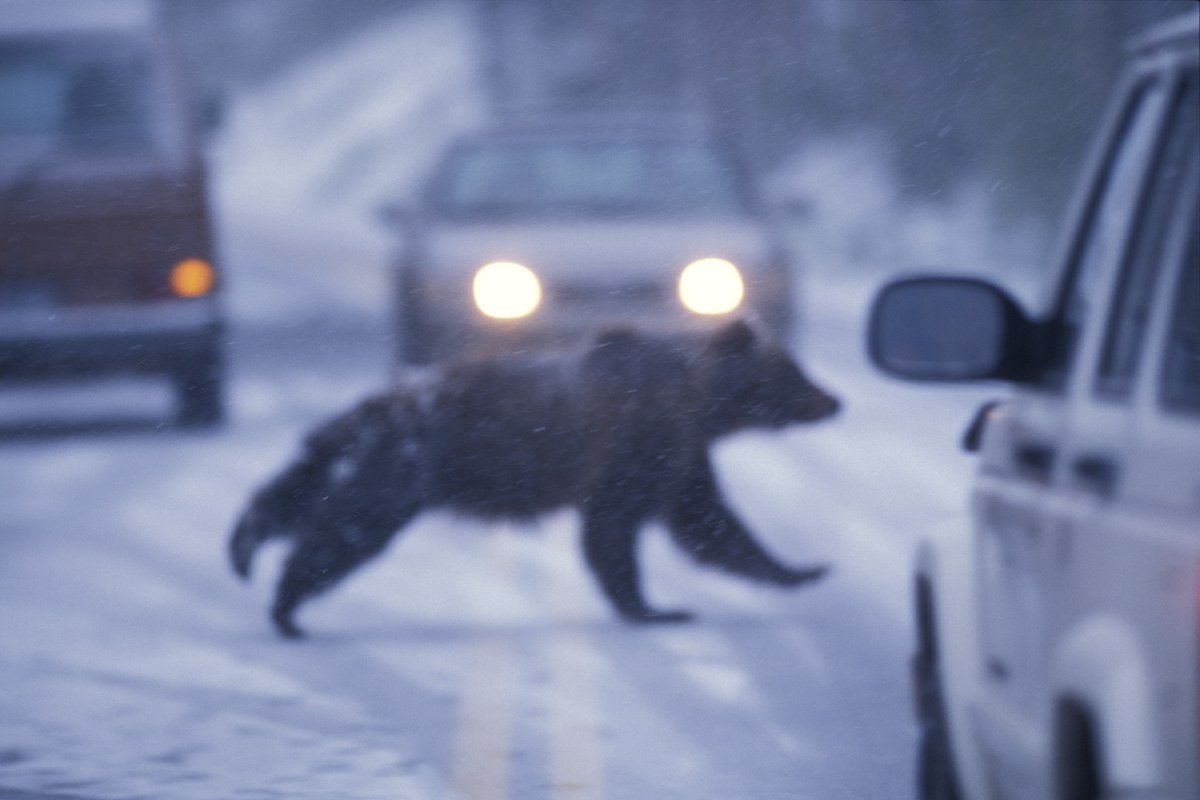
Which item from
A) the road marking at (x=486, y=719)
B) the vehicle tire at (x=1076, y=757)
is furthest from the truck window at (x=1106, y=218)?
the road marking at (x=486, y=719)

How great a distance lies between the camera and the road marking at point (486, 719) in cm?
570

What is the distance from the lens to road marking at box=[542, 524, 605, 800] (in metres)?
5.71

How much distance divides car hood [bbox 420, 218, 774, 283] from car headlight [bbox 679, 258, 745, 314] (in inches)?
2.4

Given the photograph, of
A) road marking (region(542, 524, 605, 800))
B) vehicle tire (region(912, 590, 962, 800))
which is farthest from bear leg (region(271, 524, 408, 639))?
vehicle tire (region(912, 590, 962, 800))

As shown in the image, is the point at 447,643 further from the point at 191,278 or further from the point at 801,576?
the point at 191,278

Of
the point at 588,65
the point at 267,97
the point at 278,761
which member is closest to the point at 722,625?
the point at 278,761

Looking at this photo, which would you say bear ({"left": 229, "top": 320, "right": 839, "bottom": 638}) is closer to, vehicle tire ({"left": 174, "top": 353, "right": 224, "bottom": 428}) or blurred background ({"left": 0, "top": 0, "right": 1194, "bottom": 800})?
blurred background ({"left": 0, "top": 0, "right": 1194, "bottom": 800})

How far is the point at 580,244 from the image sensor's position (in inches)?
480

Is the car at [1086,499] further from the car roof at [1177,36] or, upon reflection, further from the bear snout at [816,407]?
the bear snout at [816,407]

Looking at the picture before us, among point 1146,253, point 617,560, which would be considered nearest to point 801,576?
point 617,560

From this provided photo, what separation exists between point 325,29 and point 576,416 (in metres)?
77.4

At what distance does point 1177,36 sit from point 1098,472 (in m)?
0.70

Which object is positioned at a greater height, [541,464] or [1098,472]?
[1098,472]

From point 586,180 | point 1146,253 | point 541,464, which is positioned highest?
point 586,180
